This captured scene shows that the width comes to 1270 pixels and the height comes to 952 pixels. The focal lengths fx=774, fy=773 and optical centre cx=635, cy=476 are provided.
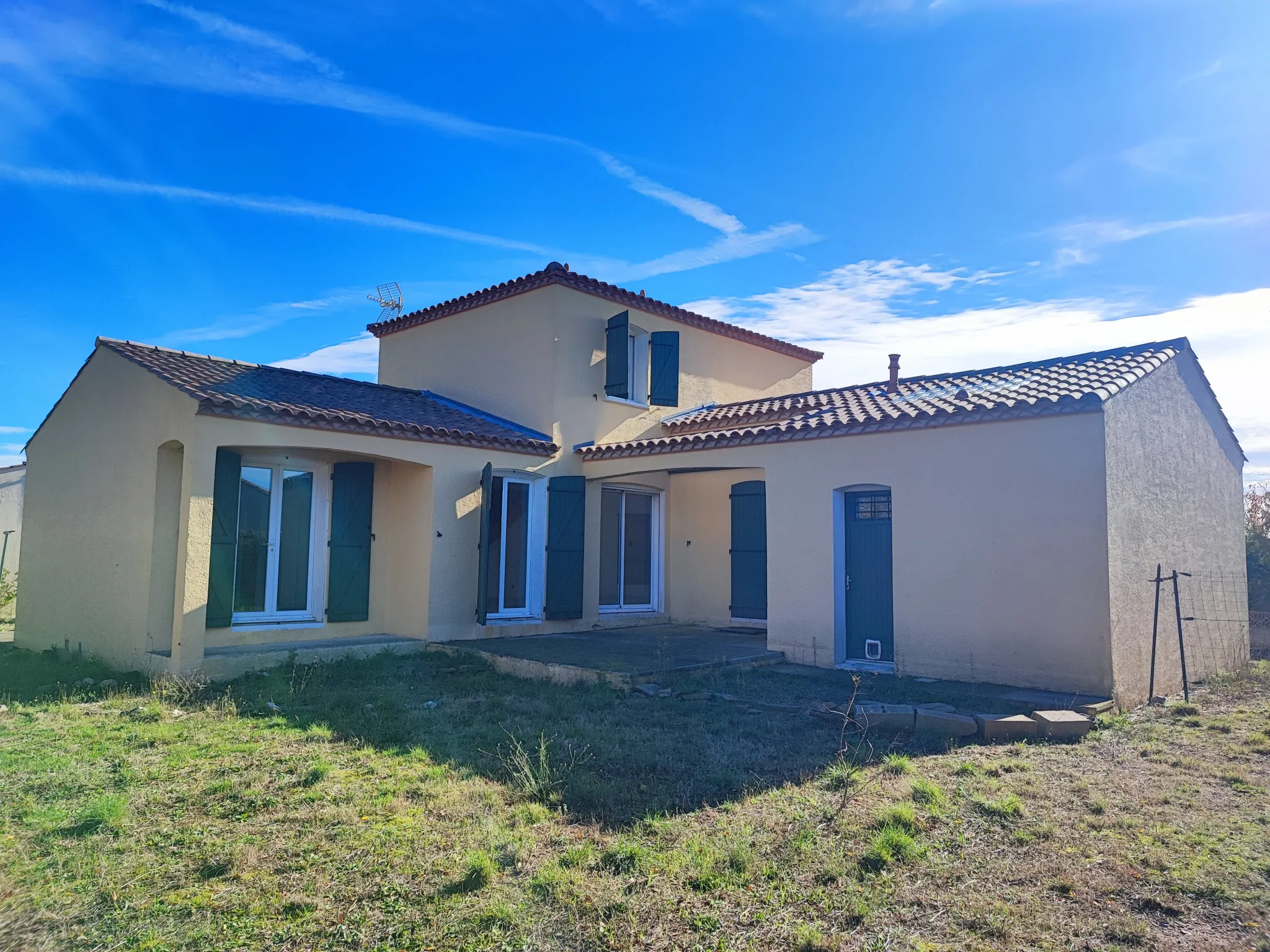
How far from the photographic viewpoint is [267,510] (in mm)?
9906

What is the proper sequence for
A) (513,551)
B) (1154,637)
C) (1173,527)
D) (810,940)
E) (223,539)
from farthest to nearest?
(513,551) < (1173,527) < (223,539) < (1154,637) < (810,940)

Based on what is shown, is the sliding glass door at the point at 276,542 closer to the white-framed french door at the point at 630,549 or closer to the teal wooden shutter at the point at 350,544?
the teal wooden shutter at the point at 350,544

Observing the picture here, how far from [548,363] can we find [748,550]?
4.36 meters

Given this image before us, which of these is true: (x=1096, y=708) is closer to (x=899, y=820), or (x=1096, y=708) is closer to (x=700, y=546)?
(x=899, y=820)

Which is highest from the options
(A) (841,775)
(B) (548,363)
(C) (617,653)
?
(B) (548,363)

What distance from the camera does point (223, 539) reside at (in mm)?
9047

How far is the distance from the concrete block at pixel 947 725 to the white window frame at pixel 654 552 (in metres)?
7.03

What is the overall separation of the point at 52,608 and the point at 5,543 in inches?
358

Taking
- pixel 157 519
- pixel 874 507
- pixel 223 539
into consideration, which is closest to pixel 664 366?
pixel 874 507

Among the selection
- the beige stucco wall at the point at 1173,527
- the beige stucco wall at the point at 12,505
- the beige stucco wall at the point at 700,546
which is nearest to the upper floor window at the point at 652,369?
the beige stucco wall at the point at 700,546

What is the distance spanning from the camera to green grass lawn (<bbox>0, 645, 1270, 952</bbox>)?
3.31 meters

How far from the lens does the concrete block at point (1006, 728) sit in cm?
629

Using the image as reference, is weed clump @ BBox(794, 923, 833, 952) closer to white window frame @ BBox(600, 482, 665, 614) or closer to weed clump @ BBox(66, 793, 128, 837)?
weed clump @ BBox(66, 793, 128, 837)

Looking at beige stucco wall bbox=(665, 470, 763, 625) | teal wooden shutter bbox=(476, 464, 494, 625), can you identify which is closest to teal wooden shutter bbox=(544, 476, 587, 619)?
teal wooden shutter bbox=(476, 464, 494, 625)
